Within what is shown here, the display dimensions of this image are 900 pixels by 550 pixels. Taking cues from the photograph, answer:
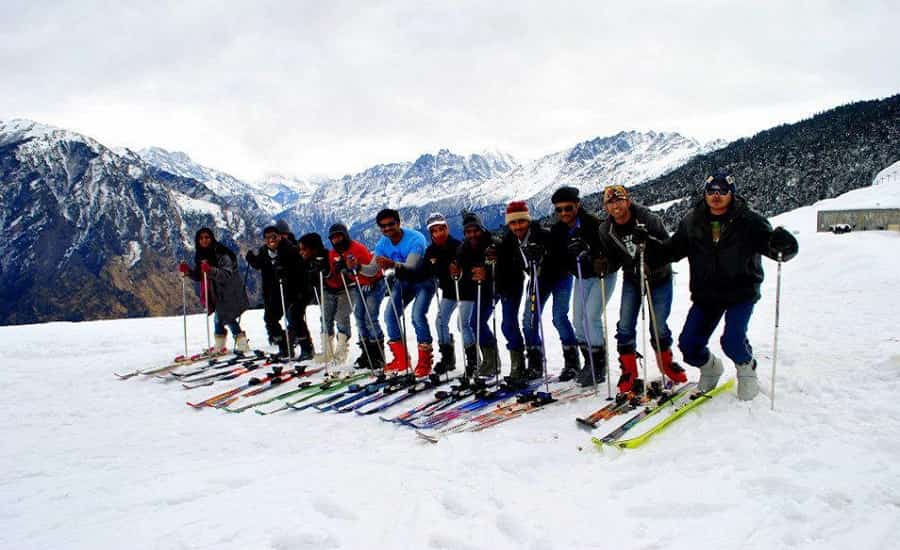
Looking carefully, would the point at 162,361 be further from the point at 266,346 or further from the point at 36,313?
the point at 36,313

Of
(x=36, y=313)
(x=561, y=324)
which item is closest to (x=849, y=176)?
(x=561, y=324)

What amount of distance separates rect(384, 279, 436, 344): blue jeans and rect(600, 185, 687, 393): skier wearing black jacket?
10.7 feet

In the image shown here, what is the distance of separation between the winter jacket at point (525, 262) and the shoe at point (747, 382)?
2.59 metres

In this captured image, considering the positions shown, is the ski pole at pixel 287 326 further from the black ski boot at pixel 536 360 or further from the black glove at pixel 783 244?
the black glove at pixel 783 244

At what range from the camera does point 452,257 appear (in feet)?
27.2

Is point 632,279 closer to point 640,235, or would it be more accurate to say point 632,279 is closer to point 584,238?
point 640,235

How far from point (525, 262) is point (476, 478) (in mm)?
→ 3613

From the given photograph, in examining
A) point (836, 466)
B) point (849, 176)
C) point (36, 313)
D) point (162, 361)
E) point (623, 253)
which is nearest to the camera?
point (836, 466)

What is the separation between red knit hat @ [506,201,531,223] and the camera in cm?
746

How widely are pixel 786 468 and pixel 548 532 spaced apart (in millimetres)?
2040

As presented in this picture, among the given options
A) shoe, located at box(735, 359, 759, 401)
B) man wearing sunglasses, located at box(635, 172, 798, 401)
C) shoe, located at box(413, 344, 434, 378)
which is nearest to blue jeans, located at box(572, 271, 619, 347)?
man wearing sunglasses, located at box(635, 172, 798, 401)

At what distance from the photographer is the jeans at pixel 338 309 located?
9.89 m

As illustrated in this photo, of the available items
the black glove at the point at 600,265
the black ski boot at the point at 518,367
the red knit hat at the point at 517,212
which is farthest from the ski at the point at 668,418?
the red knit hat at the point at 517,212

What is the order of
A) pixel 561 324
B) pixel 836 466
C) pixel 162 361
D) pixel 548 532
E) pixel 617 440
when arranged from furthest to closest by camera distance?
pixel 162 361
pixel 561 324
pixel 617 440
pixel 836 466
pixel 548 532
